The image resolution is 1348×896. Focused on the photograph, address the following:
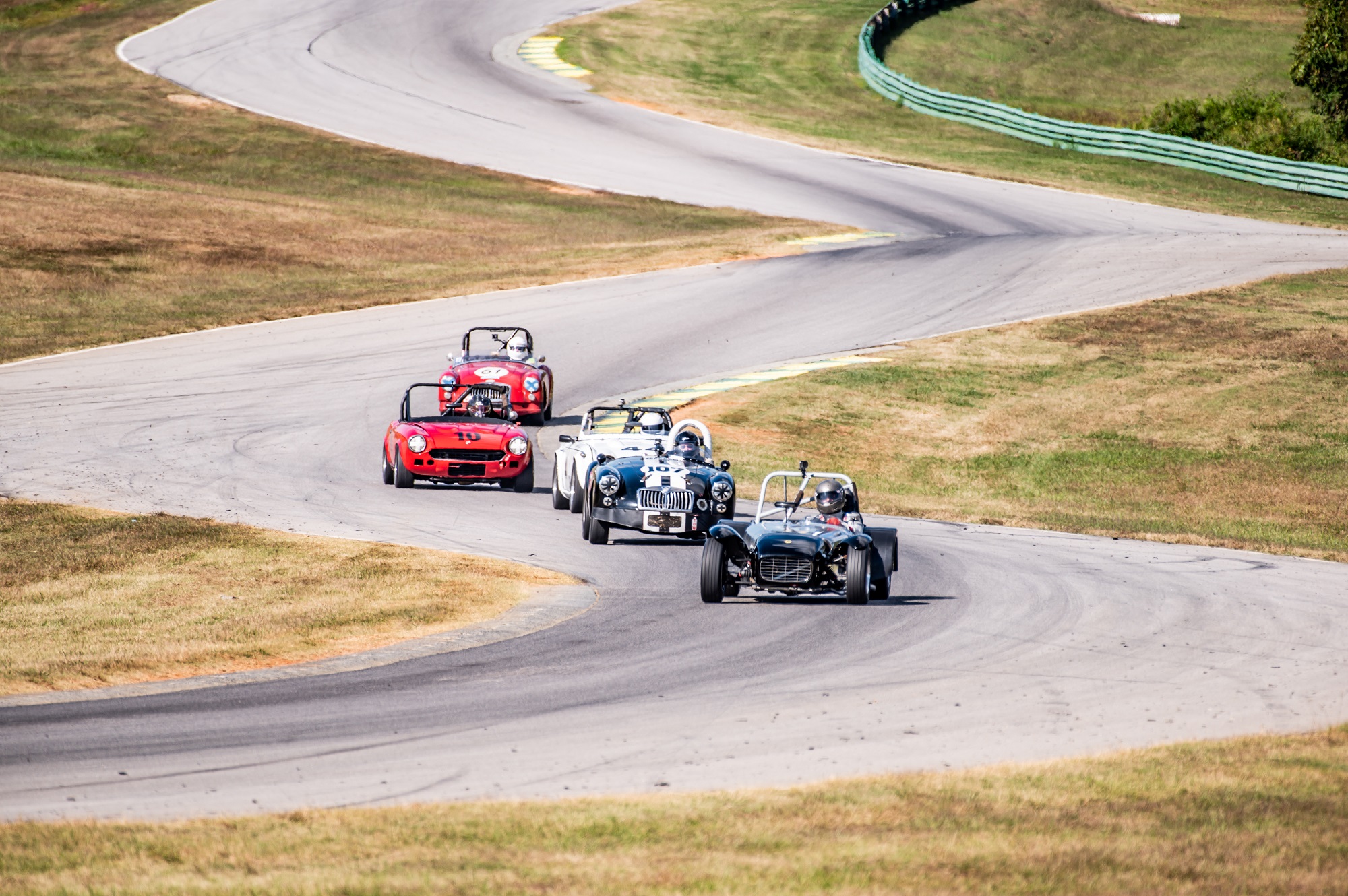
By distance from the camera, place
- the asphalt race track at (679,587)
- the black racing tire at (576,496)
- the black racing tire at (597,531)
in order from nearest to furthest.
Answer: the asphalt race track at (679,587) < the black racing tire at (597,531) < the black racing tire at (576,496)

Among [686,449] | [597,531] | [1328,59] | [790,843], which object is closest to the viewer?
[790,843]

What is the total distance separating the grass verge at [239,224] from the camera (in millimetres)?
40562

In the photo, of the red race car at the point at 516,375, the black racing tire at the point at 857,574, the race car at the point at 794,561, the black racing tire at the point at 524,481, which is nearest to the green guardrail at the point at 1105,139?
the red race car at the point at 516,375

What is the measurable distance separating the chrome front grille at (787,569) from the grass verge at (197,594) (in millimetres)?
2678

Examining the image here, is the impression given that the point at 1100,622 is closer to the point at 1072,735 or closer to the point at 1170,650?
the point at 1170,650

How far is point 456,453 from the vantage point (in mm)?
24234

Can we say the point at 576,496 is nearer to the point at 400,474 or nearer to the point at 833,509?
the point at 400,474

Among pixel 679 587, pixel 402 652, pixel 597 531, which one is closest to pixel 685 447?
pixel 597 531

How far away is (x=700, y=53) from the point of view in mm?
69812

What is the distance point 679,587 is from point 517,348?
539 inches

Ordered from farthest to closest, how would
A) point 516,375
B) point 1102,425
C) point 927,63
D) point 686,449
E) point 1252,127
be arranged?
point 927,63, point 1252,127, point 1102,425, point 516,375, point 686,449

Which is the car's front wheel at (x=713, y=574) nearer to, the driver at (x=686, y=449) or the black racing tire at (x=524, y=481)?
the driver at (x=686, y=449)

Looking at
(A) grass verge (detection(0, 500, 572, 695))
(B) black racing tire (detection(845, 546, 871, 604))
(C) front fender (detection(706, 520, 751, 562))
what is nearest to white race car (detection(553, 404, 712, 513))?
(A) grass verge (detection(0, 500, 572, 695))

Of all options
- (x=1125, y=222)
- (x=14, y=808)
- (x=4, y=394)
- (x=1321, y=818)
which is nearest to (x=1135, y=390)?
(x=1125, y=222)
